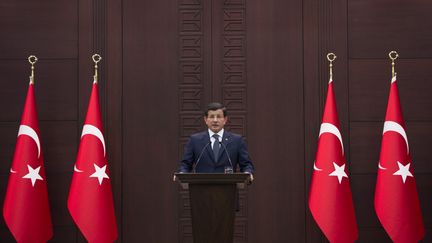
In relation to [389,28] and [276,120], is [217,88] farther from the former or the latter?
[389,28]

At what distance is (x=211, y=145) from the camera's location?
474cm

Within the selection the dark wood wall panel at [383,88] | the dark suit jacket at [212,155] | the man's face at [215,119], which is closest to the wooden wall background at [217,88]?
the dark wood wall panel at [383,88]

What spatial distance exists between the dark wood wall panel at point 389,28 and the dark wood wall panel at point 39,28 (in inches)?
105

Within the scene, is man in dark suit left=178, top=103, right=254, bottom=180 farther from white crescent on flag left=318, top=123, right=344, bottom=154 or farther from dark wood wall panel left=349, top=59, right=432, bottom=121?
dark wood wall panel left=349, top=59, right=432, bottom=121

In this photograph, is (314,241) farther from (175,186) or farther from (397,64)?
(397,64)

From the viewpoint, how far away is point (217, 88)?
6.28 m

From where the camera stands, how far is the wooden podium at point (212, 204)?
407 centimetres

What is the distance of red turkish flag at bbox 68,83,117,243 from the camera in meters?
5.67

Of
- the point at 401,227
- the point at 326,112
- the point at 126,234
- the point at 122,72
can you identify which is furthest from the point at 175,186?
the point at 401,227

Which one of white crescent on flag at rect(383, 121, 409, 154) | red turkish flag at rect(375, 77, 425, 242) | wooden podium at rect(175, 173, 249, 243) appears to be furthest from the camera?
white crescent on flag at rect(383, 121, 409, 154)

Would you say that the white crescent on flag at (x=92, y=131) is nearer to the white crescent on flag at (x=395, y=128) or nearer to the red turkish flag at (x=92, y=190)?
the red turkish flag at (x=92, y=190)

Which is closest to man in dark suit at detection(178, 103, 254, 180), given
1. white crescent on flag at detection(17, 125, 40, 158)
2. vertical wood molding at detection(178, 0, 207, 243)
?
vertical wood molding at detection(178, 0, 207, 243)

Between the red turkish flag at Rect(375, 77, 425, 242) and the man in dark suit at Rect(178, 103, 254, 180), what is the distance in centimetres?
155

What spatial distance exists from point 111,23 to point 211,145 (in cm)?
213
